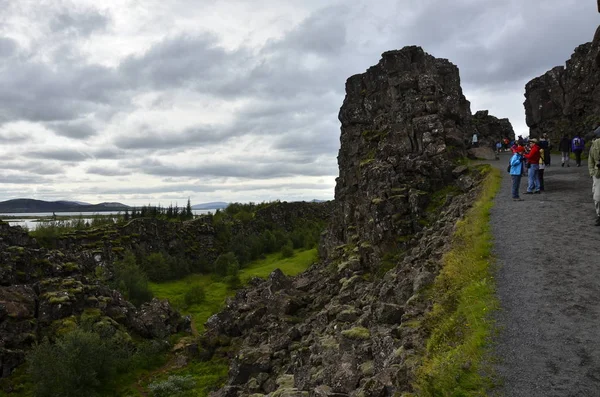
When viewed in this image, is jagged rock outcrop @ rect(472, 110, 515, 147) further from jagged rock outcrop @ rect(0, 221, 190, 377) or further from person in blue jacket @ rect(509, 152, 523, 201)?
jagged rock outcrop @ rect(0, 221, 190, 377)

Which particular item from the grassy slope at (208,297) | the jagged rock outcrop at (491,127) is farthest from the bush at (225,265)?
the jagged rock outcrop at (491,127)

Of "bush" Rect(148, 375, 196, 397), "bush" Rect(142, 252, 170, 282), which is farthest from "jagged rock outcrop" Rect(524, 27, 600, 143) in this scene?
"bush" Rect(142, 252, 170, 282)

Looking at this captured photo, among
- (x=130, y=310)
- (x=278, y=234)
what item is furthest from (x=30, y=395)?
(x=278, y=234)

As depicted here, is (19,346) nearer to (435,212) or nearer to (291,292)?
(291,292)

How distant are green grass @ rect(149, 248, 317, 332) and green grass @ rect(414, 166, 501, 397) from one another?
2454 inches

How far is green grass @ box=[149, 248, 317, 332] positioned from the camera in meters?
87.1

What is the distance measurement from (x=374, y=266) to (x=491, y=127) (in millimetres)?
65684

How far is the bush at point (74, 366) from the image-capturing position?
38781mm

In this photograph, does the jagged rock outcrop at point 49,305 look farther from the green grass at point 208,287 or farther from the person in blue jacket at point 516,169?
the person in blue jacket at point 516,169

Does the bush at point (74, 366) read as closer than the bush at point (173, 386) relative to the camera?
Yes

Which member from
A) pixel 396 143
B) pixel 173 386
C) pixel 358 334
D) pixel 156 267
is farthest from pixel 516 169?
pixel 156 267

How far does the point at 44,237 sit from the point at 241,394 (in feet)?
348

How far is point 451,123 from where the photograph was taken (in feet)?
153

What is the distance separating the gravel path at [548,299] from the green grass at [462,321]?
456mm
